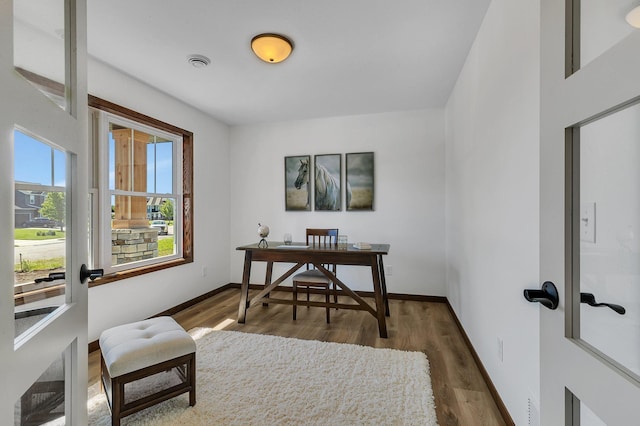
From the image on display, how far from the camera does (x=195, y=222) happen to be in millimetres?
3611

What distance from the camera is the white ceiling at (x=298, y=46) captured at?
183 cm

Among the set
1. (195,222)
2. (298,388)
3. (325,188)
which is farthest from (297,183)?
(298,388)

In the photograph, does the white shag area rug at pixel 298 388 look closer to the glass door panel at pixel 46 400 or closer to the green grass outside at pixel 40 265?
the glass door panel at pixel 46 400

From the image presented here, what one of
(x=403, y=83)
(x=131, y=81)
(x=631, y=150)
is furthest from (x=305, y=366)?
(x=131, y=81)

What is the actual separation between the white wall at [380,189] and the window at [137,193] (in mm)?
1020

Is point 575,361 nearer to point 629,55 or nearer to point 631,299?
point 631,299

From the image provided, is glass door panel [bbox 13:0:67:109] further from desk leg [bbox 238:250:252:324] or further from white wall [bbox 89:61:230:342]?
desk leg [bbox 238:250:252:324]

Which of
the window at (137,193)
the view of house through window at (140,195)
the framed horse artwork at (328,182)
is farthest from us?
the framed horse artwork at (328,182)

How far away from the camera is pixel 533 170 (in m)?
1.24

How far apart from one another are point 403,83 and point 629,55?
2.68 m

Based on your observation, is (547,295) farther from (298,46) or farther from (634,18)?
(298,46)

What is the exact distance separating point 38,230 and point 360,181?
3411 mm

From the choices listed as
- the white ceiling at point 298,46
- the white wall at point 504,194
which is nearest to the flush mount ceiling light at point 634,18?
the white wall at point 504,194

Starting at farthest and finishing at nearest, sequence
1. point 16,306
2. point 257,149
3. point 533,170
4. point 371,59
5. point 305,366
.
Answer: point 257,149 < point 371,59 < point 305,366 < point 533,170 < point 16,306
